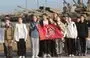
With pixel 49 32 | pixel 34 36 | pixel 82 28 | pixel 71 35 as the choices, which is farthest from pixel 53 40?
pixel 82 28

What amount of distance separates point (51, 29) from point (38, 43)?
1046mm

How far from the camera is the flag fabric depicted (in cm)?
1830

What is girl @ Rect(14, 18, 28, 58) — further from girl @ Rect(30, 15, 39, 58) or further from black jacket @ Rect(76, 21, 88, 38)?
black jacket @ Rect(76, 21, 88, 38)

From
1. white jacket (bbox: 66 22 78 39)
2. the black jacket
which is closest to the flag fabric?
white jacket (bbox: 66 22 78 39)

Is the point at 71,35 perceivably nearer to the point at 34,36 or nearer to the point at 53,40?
the point at 53,40

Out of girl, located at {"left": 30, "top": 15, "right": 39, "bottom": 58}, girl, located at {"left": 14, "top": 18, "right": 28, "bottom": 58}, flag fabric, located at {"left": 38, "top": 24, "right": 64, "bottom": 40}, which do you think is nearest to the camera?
girl, located at {"left": 14, "top": 18, "right": 28, "bottom": 58}

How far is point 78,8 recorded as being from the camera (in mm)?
39500

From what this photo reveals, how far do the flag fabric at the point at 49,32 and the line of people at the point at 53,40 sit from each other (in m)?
0.13

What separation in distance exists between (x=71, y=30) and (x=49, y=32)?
997mm

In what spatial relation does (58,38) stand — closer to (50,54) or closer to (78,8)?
(50,54)

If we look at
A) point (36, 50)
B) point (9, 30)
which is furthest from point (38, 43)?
point (9, 30)

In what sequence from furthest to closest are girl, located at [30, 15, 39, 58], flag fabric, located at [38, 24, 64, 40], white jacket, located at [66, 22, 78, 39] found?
white jacket, located at [66, 22, 78, 39]
flag fabric, located at [38, 24, 64, 40]
girl, located at [30, 15, 39, 58]

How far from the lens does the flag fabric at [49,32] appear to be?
18.3m

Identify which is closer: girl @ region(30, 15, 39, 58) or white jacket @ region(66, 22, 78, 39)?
girl @ region(30, 15, 39, 58)
